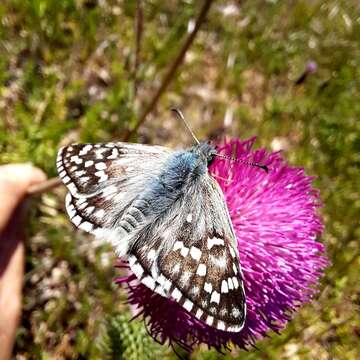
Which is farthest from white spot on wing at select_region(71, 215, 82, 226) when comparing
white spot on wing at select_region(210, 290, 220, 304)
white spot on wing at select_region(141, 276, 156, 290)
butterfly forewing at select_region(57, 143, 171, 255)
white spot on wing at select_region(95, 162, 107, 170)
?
white spot on wing at select_region(210, 290, 220, 304)

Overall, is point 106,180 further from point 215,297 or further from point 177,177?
point 215,297

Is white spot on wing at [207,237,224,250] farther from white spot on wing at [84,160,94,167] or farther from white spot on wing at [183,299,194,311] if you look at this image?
white spot on wing at [84,160,94,167]

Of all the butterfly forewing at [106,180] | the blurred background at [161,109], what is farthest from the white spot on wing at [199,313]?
the blurred background at [161,109]

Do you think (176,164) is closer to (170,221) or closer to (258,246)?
(170,221)

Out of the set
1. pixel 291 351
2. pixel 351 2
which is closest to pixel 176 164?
pixel 291 351

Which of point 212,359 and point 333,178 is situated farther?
point 333,178

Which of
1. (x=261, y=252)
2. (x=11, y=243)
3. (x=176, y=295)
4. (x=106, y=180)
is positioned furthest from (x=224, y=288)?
(x=11, y=243)

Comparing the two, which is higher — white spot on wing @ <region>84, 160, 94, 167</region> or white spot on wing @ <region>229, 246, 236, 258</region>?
white spot on wing @ <region>84, 160, 94, 167</region>

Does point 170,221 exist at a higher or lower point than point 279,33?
lower
